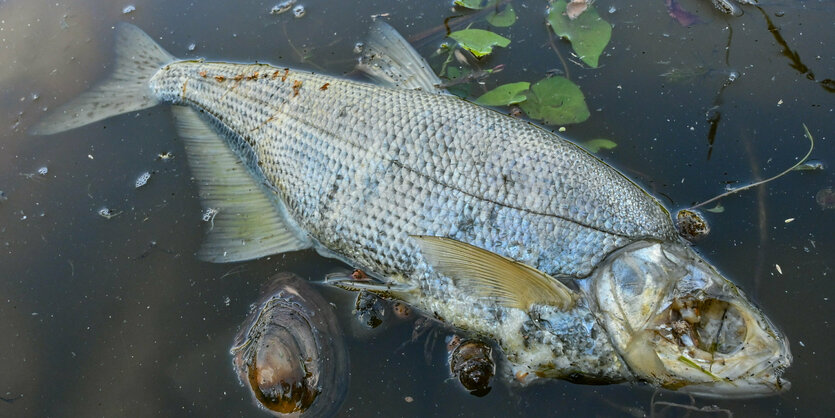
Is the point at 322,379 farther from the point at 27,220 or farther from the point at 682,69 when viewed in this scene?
the point at 682,69

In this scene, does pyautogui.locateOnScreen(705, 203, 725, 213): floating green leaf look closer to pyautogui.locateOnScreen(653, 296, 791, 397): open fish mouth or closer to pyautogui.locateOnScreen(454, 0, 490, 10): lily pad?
pyautogui.locateOnScreen(653, 296, 791, 397): open fish mouth

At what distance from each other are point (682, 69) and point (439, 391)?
2.49 metres

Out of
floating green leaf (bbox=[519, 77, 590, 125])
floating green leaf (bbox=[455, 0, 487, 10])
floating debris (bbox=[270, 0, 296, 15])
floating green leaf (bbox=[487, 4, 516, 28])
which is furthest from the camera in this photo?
floating debris (bbox=[270, 0, 296, 15])

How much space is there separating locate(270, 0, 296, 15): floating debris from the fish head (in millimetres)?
3065

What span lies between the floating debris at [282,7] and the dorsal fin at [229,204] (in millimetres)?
1041

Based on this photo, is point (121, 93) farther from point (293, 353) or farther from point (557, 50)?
point (557, 50)

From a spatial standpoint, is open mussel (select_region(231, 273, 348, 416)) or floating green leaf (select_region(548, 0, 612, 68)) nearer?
open mussel (select_region(231, 273, 348, 416))

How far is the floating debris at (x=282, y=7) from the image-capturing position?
13.7ft

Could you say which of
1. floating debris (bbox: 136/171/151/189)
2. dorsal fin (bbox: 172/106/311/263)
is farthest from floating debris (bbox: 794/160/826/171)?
floating debris (bbox: 136/171/151/189)

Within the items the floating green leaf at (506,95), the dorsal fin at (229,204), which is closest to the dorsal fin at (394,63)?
the floating green leaf at (506,95)

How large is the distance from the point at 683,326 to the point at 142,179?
10.9 feet

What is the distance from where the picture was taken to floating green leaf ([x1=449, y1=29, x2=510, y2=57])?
3588mm

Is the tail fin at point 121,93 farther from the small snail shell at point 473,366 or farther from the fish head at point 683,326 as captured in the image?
the fish head at point 683,326

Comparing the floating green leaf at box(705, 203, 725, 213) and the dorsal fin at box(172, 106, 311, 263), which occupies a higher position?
the dorsal fin at box(172, 106, 311, 263)
